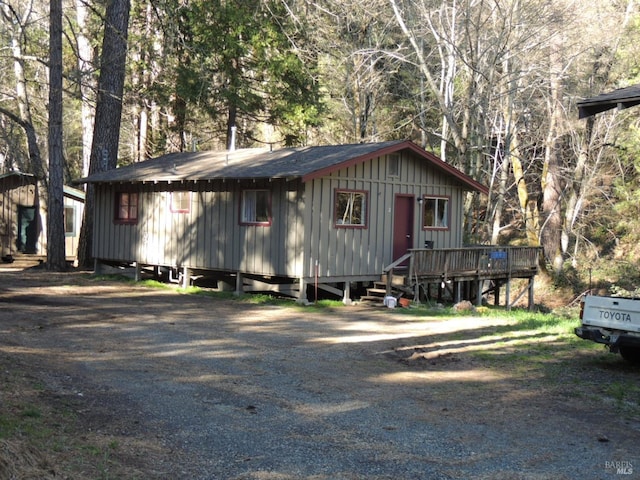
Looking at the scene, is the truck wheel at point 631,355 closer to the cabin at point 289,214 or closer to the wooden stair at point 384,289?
the cabin at point 289,214

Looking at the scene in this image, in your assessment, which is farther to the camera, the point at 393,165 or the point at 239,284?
the point at 393,165

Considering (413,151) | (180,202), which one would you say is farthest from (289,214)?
(180,202)

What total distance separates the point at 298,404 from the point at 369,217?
1165 cm

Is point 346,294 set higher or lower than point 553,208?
lower

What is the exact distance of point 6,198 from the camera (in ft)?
92.2

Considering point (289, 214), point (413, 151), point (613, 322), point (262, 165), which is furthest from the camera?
point (413, 151)

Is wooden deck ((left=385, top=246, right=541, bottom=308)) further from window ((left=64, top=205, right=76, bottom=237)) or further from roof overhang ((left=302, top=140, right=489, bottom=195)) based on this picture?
window ((left=64, top=205, right=76, bottom=237))

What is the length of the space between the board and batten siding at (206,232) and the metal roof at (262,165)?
1.48ft

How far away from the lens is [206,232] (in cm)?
2042

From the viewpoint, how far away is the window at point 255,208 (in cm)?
1892

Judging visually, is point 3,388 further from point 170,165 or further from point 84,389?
point 170,165

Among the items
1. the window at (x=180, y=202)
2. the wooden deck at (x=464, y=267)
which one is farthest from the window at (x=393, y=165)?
the window at (x=180, y=202)

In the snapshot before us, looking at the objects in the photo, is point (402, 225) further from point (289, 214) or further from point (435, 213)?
point (289, 214)

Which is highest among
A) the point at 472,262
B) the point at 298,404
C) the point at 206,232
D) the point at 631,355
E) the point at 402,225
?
the point at 402,225
